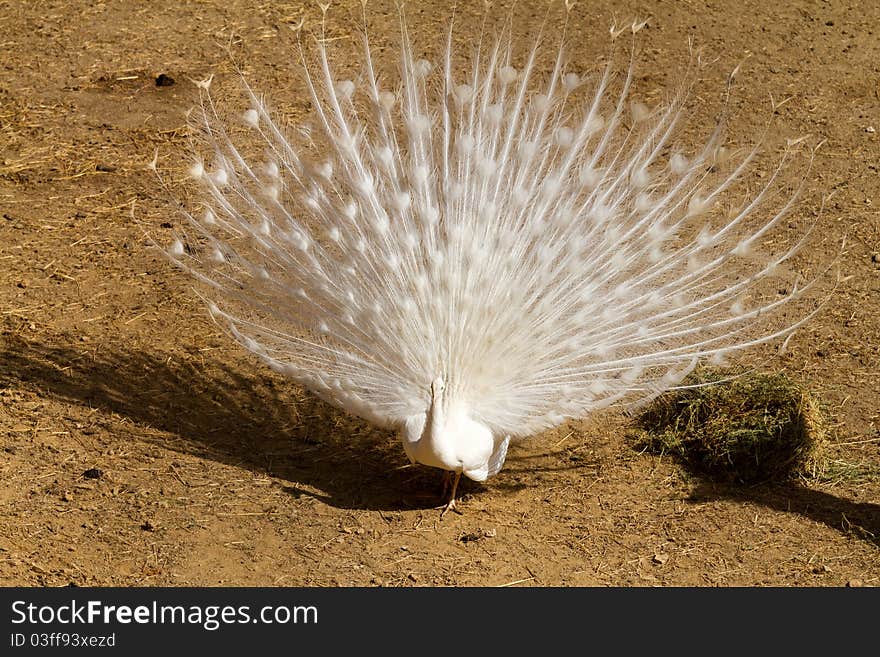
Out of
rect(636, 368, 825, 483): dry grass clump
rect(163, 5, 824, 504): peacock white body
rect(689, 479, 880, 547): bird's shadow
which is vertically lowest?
rect(689, 479, 880, 547): bird's shadow

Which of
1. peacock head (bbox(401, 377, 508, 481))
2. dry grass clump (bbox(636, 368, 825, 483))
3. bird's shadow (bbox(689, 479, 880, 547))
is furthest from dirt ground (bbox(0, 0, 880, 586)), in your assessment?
peacock head (bbox(401, 377, 508, 481))

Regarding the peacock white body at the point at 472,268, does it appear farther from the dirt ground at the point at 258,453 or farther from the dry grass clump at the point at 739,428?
the dirt ground at the point at 258,453

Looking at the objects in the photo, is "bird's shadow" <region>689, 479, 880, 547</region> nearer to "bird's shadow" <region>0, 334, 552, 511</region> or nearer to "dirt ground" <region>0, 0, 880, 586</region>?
"dirt ground" <region>0, 0, 880, 586</region>

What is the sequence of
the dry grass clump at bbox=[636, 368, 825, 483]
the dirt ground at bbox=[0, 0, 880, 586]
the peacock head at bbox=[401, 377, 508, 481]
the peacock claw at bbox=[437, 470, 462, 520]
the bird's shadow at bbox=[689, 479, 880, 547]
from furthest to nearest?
the dry grass clump at bbox=[636, 368, 825, 483], the peacock claw at bbox=[437, 470, 462, 520], the bird's shadow at bbox=[689, 479, 880, 547], the dirt ground at bbox=[0, 0, 880, 586], the peacock head at bbox=[401, 377, 508, 481]

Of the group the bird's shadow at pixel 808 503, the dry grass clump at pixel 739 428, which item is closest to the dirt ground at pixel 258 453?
the bird's shadow at pixel 808 503

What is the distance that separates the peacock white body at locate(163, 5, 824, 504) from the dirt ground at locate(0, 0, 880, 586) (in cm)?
55

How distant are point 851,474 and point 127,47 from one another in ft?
25.2

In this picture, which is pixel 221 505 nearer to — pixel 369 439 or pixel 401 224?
pixel 369 439

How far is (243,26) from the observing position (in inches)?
437

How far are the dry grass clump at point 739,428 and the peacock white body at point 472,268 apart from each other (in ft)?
1.33

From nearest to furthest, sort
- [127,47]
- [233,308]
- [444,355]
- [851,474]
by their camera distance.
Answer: [444,355] < [851,474] < [233,308] < [127,47]

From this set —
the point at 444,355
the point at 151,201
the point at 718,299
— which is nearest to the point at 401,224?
the point at 444,355

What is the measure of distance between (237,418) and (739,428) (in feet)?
9.58

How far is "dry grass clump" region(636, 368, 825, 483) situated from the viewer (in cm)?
632
